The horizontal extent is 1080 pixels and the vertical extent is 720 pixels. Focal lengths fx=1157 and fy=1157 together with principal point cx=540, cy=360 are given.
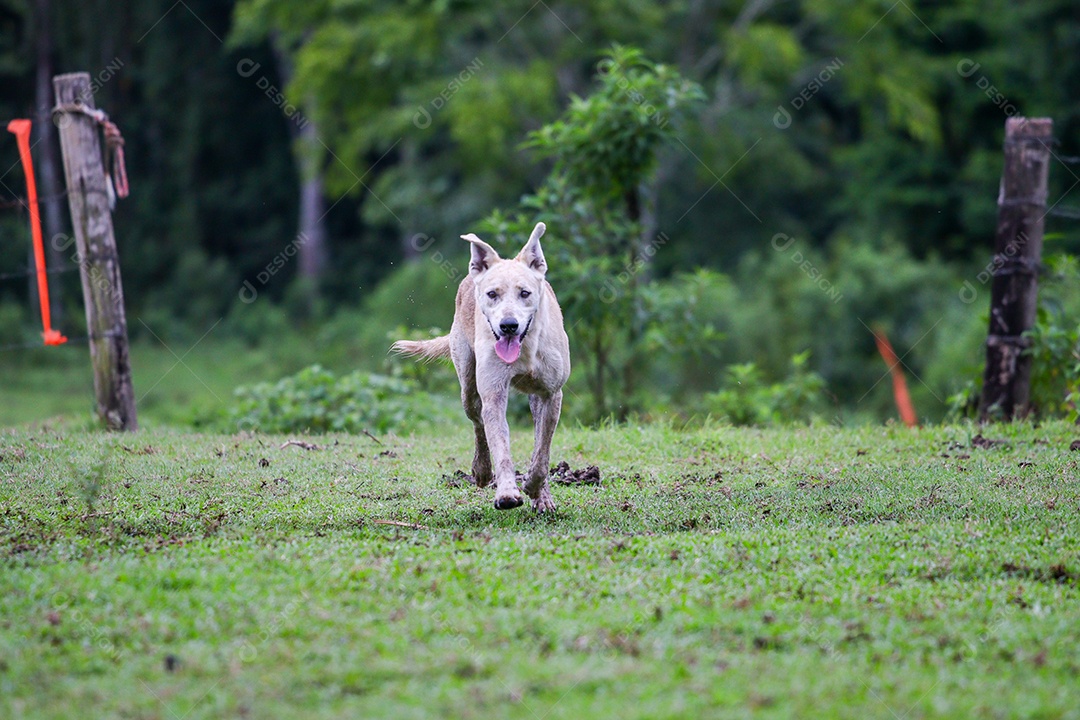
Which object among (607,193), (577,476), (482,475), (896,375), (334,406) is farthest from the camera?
(896,375)

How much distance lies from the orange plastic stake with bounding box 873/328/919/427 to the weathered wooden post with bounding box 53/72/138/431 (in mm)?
12184

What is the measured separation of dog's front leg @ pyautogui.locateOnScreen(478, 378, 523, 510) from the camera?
6375 mm

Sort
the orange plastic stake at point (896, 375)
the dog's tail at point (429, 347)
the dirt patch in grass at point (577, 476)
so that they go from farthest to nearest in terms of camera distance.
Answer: the orange plastic stake at point (896, 375)
the dog's tail at point (429, 347)
the dirt patch in grass at point (577, 476)

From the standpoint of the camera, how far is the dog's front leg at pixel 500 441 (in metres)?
6.38

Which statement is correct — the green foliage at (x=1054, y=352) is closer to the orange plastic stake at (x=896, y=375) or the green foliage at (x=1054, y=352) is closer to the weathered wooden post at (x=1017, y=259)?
the weathered wooden post at (x=1017, y=259)

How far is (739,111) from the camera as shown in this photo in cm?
2341

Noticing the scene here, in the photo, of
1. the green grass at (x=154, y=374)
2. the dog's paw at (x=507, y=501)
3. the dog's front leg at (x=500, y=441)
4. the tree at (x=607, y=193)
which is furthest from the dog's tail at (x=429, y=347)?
the green grass at (x=154, y=374)

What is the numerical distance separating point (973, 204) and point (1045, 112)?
216 centimetres

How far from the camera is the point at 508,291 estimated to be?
6.77 m

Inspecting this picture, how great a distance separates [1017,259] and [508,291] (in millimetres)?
5405

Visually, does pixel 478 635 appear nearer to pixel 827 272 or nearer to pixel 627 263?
pixel 627 263

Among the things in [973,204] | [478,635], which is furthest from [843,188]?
[478,635]

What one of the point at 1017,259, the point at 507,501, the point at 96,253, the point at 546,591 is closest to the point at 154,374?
the point at 96,253

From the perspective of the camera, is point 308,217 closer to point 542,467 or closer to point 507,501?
point 542,467
